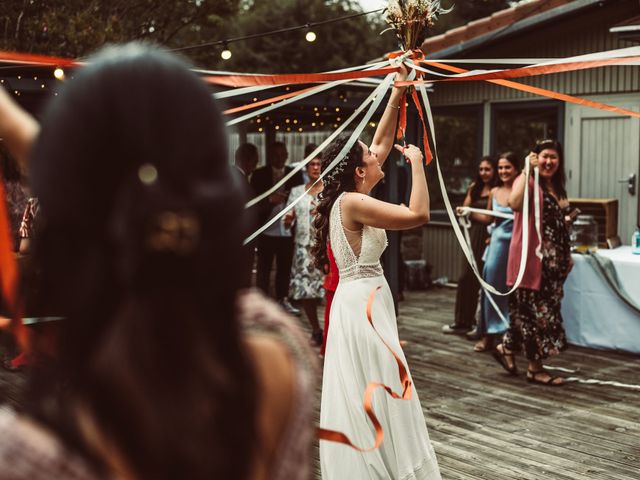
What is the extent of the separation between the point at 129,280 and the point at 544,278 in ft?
19.4

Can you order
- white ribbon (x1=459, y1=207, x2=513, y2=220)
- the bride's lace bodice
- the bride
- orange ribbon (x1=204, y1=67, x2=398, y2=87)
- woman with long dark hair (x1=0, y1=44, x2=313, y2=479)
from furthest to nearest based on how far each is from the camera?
white ribbon (x1=459, y1=207, x2=513, y2=220)
the bride's lace bodice
the bride
orange ribbon (x1=204, y1=67, x2=398, y2=87)
woman with long dark hair (x1=0, y1=44, x2=313, y2=479)

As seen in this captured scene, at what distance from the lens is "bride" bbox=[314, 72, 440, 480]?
3.88 metres

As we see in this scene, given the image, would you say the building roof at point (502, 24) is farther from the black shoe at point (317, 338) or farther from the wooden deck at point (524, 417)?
the black shoe at point (317, 338)

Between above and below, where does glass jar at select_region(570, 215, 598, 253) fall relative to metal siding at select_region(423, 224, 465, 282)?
above

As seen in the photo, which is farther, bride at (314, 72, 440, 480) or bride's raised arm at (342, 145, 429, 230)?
bride at (314, 72, 440, 480)

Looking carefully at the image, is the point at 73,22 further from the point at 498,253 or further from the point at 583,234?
the point at 583,234

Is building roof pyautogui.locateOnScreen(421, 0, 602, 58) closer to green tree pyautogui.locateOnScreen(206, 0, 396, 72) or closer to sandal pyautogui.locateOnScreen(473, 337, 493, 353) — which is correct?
sandal pyautogui.locateOnScreen(473, 337, 493, 353)

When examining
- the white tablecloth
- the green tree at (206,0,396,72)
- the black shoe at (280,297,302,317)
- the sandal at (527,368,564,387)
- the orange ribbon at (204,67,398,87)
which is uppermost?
the green tree at (206,0,396,72)

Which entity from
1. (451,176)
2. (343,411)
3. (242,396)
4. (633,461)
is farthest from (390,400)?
(451,176)

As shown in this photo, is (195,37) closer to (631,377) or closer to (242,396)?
(631,377)

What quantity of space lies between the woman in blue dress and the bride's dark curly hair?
10.2 ft

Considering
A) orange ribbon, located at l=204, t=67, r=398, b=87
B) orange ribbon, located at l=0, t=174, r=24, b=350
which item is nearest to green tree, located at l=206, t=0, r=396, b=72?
orange ribbon, located at l=204, t=67, r=398, b=87

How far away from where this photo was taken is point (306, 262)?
8.38m

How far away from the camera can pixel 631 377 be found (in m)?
6.77
